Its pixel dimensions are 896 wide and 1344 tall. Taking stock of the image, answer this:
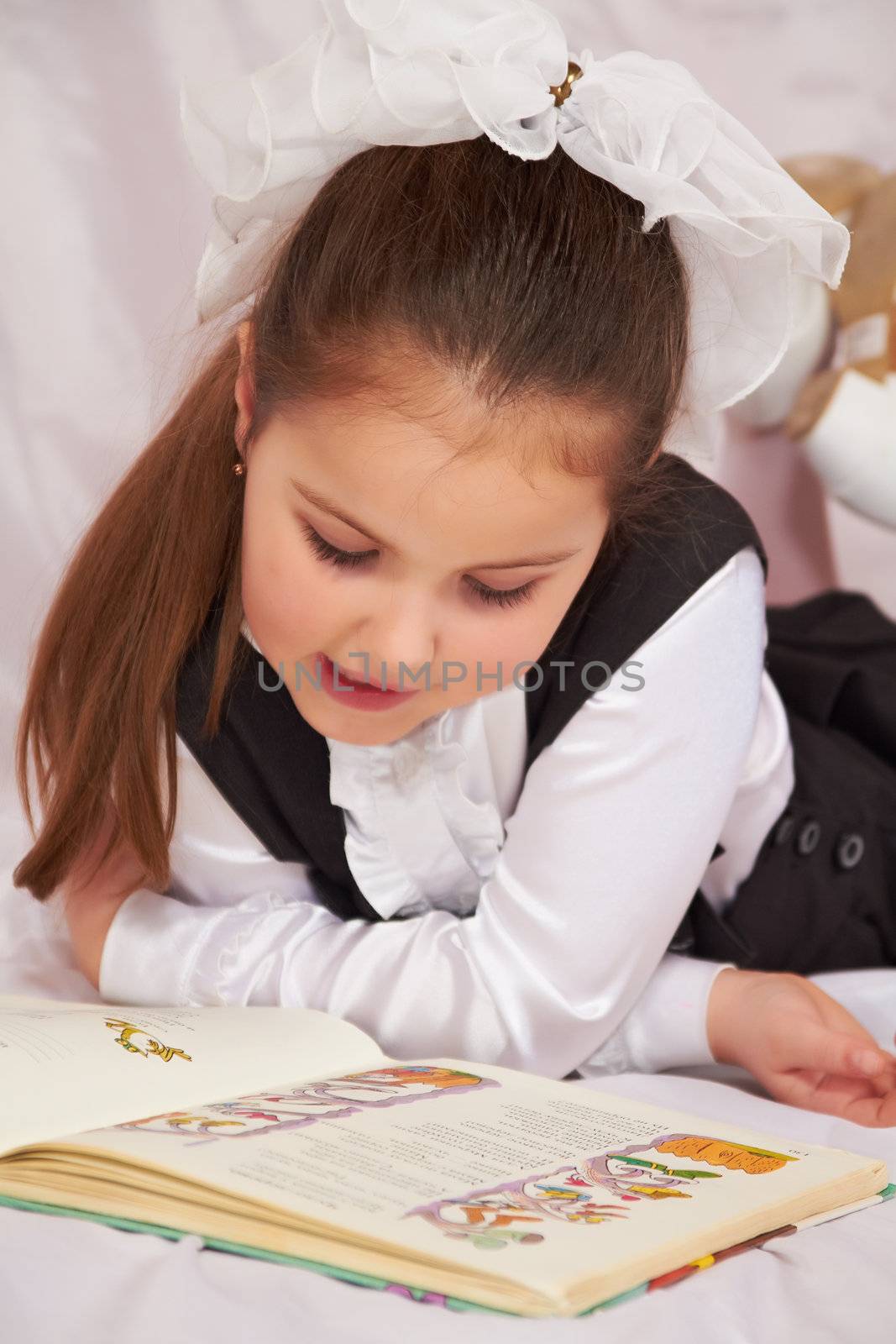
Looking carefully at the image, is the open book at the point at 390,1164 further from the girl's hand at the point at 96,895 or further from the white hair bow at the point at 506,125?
the white hair bow at the point at 506,125

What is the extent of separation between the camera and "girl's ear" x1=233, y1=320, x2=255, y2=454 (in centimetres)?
75

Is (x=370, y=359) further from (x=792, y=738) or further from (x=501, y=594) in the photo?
(x=792, y=738)

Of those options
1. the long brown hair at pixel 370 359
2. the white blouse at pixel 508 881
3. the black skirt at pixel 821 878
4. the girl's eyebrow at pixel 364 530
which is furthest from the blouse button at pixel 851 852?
the girl's eyebrow at pixel 364 530

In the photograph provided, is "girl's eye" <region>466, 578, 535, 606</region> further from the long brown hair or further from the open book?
the open book

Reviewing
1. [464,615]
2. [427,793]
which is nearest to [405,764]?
[427,793]

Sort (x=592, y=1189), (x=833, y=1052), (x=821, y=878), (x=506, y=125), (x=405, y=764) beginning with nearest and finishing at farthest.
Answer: (x=592, y=1189) → (x=506, y=125) → (x=833, y=1052) → (x=405, y=764) → (x=821, y=878)

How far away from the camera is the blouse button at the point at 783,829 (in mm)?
1016

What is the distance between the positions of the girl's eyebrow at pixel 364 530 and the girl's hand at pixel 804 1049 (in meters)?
0.29

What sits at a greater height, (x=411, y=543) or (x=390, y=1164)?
(x=411, y=543)

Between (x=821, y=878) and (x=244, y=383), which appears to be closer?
(x=244, y=383)

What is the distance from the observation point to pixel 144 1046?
67 cm

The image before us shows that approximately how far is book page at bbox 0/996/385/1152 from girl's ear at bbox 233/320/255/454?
12.0 inches

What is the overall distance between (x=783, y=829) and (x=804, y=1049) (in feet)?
0.87

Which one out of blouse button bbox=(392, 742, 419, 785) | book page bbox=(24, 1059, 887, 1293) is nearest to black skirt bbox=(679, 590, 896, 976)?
blouse button bbox=(392, 742, 419, 785)
